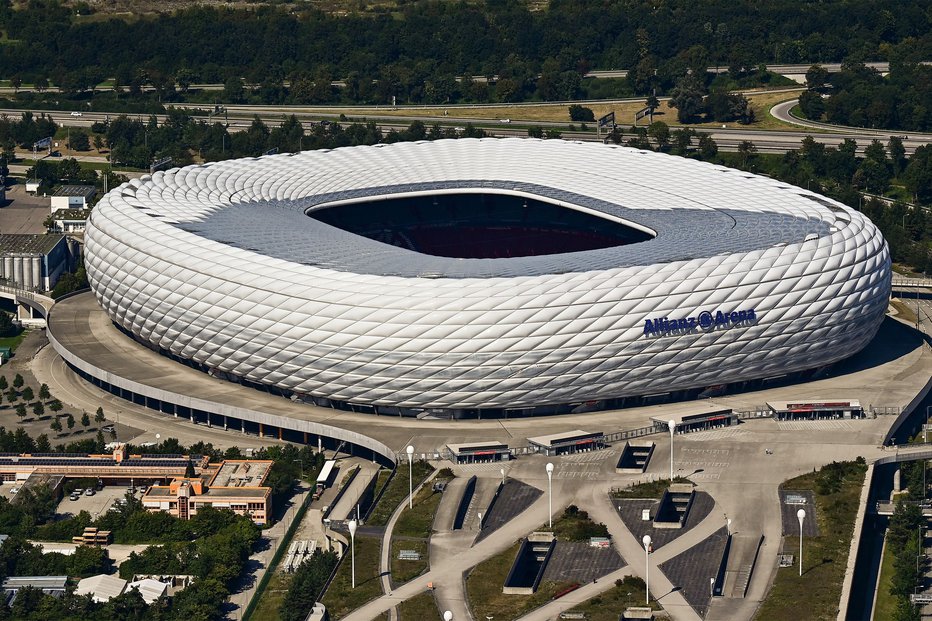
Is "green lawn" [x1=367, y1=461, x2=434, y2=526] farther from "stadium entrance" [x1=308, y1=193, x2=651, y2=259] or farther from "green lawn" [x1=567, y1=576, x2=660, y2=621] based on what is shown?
"stadium entrance" [x1=308, y1=193, x2=651, y2=259]

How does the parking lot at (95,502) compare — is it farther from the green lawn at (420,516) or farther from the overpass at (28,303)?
the overpass at (28,303)

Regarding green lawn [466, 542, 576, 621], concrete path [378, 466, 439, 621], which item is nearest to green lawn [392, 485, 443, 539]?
concrete path [378, 466, 439, 621]

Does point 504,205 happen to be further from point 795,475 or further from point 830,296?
point 795,475

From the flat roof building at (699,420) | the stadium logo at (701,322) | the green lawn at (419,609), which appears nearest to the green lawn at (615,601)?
the green lawn at (419,609)

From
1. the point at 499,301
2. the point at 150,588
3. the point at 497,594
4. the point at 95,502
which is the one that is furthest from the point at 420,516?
the point at 95,502

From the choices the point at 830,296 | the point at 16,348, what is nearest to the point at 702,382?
the point at 830,296

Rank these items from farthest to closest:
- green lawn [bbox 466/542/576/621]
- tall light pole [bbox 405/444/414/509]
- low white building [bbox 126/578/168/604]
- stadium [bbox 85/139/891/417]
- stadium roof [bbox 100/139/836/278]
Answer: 1. stadium roof [bbox 100/139/836/278]
2. stadium [bbox 85/139/891/417]
3. tall light pole [bbox 405/444/414/509]
4. low white building [bbox 126/578/168/604]
5. green lawn [bbox 466/542/576/621]
